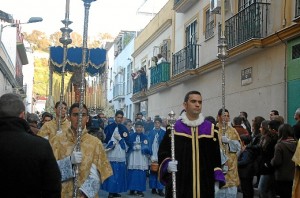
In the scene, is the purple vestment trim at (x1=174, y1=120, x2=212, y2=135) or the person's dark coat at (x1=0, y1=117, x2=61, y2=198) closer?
the person's dark coat at (x1=0, y1=117, x2=61, y2=198)

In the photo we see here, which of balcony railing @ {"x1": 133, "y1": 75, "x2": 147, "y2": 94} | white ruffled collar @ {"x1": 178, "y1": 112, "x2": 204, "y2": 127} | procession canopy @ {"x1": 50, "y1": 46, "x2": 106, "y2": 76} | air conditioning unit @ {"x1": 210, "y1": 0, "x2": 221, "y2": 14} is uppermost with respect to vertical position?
air conditioning unit @ {"x1": 210, "y1": 0, "x2": 221, "y2": 14}

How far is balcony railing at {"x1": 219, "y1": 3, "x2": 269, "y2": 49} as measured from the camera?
12789 millimetres

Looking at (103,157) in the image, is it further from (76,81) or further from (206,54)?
(206,54)

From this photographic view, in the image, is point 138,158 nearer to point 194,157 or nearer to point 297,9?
point 297,9

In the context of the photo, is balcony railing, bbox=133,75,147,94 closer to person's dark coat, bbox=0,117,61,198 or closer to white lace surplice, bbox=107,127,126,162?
white lace surplice, bbox=107,127,126,162

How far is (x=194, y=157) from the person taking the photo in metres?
5.09

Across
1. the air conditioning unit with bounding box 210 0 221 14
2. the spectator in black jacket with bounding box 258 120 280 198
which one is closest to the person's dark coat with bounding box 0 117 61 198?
the spectator in black jacket with bounding box 258 120 280 198

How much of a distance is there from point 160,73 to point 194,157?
60.6 feet

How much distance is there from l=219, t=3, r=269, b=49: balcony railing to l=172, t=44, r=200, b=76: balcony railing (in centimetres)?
425

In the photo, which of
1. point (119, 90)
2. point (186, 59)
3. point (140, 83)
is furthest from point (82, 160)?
point (119, 90)

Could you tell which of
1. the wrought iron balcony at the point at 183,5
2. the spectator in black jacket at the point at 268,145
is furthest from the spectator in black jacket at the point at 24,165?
the wrought iron balcony at the point at 183,5

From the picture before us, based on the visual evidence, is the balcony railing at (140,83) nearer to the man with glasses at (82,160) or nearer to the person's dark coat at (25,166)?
the man with glasses at (82,160)

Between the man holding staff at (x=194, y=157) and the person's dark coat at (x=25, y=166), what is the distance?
1917 millimetres

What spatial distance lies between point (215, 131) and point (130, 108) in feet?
98.2
